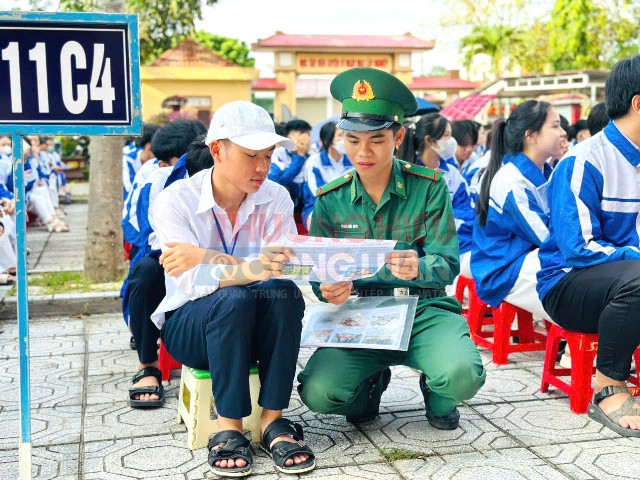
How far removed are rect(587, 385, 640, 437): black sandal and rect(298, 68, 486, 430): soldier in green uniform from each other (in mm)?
640

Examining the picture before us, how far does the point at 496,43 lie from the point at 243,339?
26307 mm

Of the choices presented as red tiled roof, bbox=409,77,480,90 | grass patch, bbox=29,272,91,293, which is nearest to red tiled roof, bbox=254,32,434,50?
red tiled roof, bbox=409,77,480,90

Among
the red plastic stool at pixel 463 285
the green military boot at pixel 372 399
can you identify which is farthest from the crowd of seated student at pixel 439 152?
the green military boot at pixel 372 399

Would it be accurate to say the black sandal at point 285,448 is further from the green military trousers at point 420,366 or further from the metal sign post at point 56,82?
the metal sign post at point 56,82

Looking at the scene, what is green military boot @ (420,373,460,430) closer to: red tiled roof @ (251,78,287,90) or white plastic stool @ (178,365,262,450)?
white plastic stool @ (178,365,262,450)

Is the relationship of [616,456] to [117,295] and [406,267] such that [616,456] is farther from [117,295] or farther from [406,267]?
[117,295]

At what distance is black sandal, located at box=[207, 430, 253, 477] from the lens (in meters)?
2.71

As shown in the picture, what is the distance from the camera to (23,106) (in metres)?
2.47

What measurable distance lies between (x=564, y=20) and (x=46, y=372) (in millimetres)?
23566

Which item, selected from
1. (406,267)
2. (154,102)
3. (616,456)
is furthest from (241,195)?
(154,102)

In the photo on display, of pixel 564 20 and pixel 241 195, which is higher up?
pixel 564 20

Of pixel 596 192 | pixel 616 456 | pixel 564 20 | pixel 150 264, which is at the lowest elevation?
pixel 616 456

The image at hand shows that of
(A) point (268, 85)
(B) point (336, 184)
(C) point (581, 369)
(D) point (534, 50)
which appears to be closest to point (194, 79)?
(A) point (268, 85)

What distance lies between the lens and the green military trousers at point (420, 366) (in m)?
2.91
